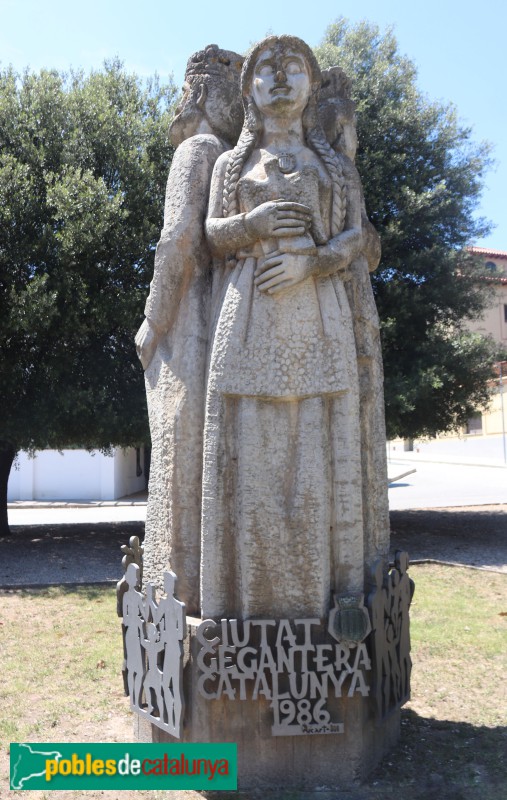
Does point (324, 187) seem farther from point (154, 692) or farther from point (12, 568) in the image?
point (12, 568)

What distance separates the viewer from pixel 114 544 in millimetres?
12711

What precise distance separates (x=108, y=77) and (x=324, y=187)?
1104cm

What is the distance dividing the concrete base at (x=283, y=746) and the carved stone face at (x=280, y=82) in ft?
9.97

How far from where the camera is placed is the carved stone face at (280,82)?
152 inches

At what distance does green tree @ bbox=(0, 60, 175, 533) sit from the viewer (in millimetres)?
11008

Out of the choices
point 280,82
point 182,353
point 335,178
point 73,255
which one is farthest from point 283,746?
point 73,255

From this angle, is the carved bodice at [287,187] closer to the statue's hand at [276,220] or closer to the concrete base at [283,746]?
the statue's hand at [276,220]

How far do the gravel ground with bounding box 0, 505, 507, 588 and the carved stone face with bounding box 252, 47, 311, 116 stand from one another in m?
7.16

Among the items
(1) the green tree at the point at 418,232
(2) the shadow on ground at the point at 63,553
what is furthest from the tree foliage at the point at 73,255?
(1) the green tree at the point at 418,232

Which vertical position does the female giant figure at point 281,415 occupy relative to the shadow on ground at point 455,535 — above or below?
above

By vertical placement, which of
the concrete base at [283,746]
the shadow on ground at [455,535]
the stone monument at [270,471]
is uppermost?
the stone monument at [270,471]

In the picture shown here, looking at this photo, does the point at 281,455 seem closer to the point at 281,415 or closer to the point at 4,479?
the point at 281,415

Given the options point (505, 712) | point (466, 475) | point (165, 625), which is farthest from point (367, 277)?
point (466, 475)

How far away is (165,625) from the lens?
11.7 feet
